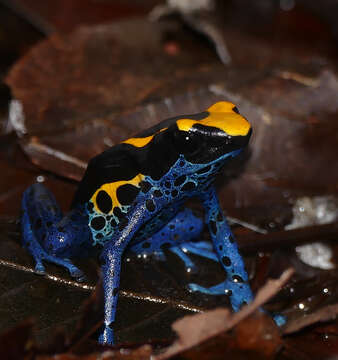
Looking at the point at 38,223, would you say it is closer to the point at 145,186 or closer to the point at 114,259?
the point at 114,259

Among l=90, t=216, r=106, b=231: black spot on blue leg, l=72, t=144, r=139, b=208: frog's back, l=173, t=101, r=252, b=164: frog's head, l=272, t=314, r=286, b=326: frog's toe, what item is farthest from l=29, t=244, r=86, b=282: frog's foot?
l=272, t=314, r=286, b=326: frog's toe

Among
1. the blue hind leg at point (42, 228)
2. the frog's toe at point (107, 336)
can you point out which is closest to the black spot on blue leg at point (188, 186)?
the blue hind leg at point (42, 228)

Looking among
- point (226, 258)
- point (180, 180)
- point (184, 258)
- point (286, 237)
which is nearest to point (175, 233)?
point (184, 258)

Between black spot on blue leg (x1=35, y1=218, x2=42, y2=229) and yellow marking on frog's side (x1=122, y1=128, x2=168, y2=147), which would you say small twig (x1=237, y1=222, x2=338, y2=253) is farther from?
black spot on blue leg (x1=35, y1=218, x2=42, y2=229)

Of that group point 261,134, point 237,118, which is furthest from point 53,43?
point 237,118

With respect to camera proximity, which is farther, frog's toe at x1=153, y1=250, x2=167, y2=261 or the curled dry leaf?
frog's toe at x1=153, y1=250, x2=167, y2=261
